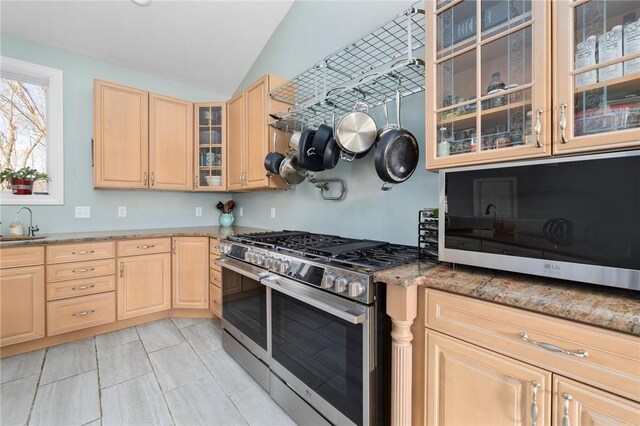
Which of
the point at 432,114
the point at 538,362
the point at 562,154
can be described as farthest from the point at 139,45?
the point at 538,362

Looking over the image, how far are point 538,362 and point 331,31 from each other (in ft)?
8.34

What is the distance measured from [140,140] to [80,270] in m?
1.37

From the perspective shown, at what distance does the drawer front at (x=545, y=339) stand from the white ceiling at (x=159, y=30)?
3139 mm

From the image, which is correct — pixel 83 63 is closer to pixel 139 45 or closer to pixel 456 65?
pixel 139 45

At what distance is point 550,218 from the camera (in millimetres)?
982

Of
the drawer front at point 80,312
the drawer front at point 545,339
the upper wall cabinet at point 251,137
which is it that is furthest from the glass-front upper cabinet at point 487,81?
the drawer front at point 80,312

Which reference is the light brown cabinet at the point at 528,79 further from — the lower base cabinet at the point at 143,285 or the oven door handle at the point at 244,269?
the lower base cabinet at the point at 143,285

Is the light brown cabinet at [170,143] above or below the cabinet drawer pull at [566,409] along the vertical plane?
above

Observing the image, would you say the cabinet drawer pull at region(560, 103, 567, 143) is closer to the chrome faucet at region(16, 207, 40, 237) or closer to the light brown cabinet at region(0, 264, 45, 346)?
the light brown cabinet at region(0, 264, 45, 346)

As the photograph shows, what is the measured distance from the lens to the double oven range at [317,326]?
48.1 inches

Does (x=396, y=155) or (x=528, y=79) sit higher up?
(x=528, y=79)

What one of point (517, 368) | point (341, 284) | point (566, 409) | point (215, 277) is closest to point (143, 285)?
point (215, 277)

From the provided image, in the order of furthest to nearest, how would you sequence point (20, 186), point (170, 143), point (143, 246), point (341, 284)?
point (170, 143)
point (143, 246)
point (20, 186)
point (341, 284)

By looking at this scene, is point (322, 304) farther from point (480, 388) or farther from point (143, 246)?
point (143, 246)
